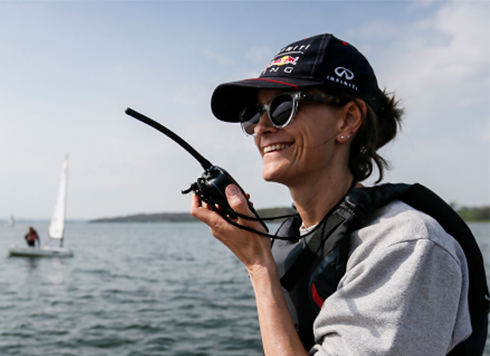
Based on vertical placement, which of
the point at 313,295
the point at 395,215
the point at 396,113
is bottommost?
the point at 313,295

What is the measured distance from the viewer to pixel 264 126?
227cm

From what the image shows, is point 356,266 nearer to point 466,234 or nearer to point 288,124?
point 466,234

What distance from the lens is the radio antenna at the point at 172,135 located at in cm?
204

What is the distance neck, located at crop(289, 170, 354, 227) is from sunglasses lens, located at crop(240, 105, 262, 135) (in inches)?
17.4

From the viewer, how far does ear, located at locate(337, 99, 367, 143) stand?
2.17 metres

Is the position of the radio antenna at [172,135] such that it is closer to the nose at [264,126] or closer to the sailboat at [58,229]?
the nose at [264,126]

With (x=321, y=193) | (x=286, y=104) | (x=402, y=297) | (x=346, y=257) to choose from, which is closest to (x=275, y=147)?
(x=286, y=104)

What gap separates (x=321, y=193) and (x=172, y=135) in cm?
89

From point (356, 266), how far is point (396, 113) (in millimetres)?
1189

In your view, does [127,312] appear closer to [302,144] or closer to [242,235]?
[242,235]

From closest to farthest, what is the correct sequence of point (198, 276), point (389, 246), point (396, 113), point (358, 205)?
point (389, 246), point (358, 205), point (396, 113), point (198, 276)

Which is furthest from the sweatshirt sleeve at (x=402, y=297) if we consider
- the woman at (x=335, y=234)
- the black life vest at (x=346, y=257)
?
the black life vest at (x=346, y=257)

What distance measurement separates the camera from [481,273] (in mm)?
1796


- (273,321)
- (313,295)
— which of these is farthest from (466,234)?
(273,321)
